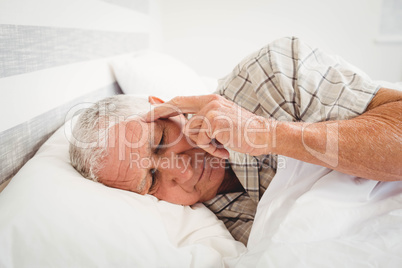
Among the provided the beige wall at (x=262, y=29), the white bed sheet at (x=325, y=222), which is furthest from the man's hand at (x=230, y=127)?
the beige wall at (x=262, y=29)

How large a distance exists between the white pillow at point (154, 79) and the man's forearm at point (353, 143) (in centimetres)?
63

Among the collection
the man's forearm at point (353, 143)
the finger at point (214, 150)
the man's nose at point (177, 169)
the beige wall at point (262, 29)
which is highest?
the beige wall at point (262, 29)

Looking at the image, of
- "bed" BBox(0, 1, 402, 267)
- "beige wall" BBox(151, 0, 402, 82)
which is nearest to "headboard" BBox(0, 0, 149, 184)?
"bed" BBox(0, 1, 402, 267)

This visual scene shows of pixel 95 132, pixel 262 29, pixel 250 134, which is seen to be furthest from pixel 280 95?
pixel 262 29

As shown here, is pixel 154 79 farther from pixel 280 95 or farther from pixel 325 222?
pixel 325 222

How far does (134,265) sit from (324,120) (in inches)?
24.9

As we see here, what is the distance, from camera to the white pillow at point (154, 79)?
130 cm

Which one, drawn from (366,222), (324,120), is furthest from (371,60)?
(366,222)

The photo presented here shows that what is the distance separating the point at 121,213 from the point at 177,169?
0.75 feet

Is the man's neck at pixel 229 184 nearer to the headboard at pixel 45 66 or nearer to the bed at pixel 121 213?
the bed at pixel 121 213

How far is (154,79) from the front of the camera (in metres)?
1.34

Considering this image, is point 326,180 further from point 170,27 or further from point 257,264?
point 170,27

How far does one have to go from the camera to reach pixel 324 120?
0.86 meters

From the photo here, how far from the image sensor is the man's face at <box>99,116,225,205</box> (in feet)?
2.70
